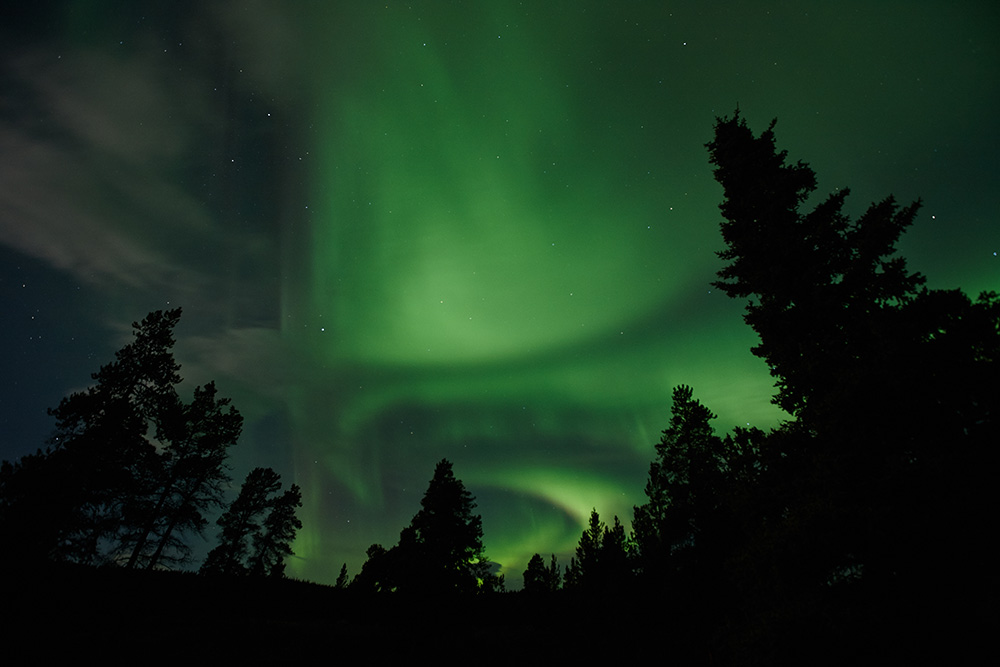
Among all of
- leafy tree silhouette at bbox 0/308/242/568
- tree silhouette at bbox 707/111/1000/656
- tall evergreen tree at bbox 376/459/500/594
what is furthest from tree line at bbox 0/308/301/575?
tree silhouette at bbox 707/111/1000/656

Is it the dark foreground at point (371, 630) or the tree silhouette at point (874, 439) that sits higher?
the tree silhouette at point (874, 439)

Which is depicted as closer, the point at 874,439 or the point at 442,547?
the point at 874,439

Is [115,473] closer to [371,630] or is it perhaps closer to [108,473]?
[108,473]

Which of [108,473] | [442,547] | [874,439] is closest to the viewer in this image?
[874,439]

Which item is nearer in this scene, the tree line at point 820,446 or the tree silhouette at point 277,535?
the tree line at point 820,446

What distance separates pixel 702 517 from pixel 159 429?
93.6ft

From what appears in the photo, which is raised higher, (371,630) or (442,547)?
(442,547)

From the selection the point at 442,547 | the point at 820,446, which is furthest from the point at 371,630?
the point at 820,446

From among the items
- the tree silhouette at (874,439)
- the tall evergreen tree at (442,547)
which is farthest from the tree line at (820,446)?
the tall evergreen tree at (442,547)

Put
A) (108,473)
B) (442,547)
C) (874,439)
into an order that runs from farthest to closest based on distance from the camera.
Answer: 1. (442,547)
2. (108,473)
3. (874,439)

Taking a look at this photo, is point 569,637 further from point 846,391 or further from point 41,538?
point 41,538

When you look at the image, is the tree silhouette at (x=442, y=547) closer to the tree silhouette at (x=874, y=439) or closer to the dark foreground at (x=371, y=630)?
the dark foreground at (x=371, y=630)

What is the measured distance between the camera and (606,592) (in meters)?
20.9

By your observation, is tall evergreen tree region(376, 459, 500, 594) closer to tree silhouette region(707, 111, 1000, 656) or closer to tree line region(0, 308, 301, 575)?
tree line region(0, 308, 301, 575)
